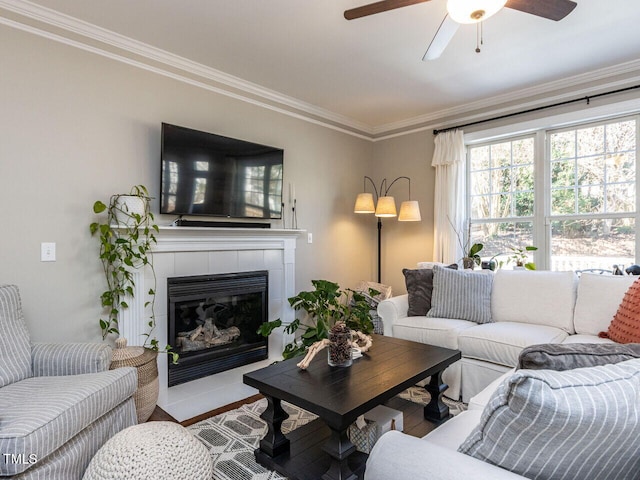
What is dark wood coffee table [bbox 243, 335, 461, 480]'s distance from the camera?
1.60 m

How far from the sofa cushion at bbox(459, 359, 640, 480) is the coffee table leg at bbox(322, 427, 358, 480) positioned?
86cm

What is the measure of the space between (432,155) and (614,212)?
5.84 feet

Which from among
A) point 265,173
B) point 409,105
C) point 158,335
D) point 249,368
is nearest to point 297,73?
point 265,173

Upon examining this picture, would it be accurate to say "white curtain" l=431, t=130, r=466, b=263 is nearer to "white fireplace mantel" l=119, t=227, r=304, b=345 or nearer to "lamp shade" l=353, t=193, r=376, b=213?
"lamp shade" l=353, t=193, r=376, b=213

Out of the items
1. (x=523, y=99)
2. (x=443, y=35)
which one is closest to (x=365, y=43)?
(x=443, y=35)

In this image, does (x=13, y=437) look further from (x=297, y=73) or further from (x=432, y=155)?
(x=432, y=155)

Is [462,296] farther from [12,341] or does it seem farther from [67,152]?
[67,152]

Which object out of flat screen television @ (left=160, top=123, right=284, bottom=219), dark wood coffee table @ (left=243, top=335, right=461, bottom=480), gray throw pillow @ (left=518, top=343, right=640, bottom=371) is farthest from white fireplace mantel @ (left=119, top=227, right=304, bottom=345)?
gray throw pillow @ (left=518, top=343, right=640, bottom=371)

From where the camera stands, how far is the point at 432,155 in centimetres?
431

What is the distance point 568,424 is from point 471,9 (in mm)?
1604

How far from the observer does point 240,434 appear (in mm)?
2229

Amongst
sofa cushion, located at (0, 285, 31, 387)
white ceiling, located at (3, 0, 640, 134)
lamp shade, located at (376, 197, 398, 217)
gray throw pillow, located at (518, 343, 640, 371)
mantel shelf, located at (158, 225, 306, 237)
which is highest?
white ceiling, located at (3, 0, 640, 134)

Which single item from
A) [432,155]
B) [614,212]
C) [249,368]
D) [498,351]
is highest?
[432,155]

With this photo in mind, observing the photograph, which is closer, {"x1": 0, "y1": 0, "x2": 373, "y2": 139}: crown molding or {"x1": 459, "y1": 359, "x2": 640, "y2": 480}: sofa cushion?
{"x1": 459, "y1": 359, "x2": 640, "y2": 480}: sofa cushion
